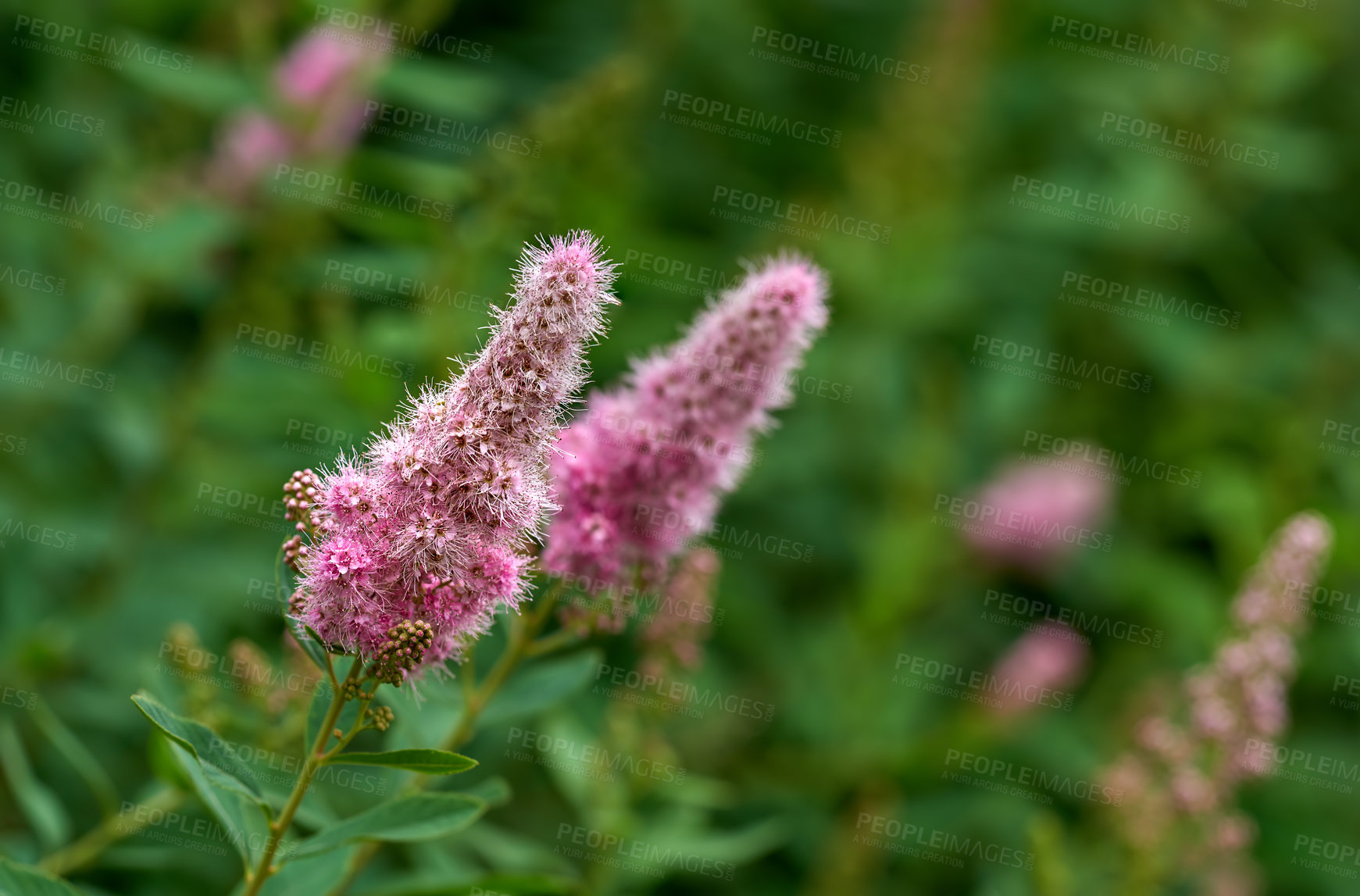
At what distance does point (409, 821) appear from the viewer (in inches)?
95.4

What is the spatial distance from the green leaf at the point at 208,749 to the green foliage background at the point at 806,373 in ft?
2.00

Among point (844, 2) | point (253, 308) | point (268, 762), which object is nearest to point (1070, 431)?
point (844, 2)

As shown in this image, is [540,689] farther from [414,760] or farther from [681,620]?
[414,760]

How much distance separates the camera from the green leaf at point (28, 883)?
2.35m

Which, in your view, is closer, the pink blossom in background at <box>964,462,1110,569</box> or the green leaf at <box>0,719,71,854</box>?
the green leaf at <box>0,719,71,854</box>

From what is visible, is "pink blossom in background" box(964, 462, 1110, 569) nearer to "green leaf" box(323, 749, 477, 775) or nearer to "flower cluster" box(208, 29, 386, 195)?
"flower cluster" box(208, 29, 386, 195)

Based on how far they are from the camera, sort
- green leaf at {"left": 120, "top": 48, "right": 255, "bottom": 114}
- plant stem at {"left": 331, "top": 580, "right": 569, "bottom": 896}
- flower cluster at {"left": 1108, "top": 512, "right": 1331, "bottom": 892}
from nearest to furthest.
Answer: plant stem at {"left": 331, "top": 580, "right": 569, "bottom": 896}
flower cluster at {"left": 1108, "top": 512, "right": 1331, "bottom": 892}
green leaf at {"left": 120, "top": 48, "right": 255, "bottom": 114}

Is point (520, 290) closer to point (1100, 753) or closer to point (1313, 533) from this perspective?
point (1313, 533)

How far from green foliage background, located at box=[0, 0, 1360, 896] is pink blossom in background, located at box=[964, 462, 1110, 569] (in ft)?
0.52

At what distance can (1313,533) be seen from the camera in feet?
13.9

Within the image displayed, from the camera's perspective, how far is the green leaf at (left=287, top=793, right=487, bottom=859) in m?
2.38

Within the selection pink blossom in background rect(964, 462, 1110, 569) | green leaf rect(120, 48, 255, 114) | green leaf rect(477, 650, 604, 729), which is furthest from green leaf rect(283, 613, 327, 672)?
pink blossom in background rect(964, 462, 1110, 569)

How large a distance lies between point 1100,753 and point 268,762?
14.4 ft

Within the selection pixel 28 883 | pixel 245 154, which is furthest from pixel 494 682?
pixel 245 154
